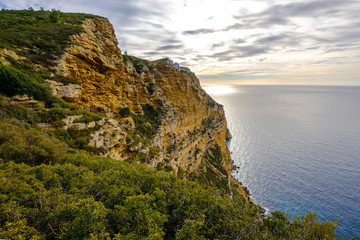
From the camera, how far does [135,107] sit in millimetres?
37719

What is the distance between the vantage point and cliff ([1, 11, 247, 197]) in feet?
63.4

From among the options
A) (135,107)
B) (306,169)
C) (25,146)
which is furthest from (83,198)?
(306,169)

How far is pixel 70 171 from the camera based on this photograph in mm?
9258

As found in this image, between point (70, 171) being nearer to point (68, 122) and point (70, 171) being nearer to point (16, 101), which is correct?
point (68, 122)

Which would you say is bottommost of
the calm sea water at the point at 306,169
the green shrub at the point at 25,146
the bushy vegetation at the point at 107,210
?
the calm sea water at the point at 306,169

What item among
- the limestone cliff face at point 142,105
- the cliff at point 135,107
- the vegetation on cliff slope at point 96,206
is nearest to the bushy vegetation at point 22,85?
the cliff at point 135,107

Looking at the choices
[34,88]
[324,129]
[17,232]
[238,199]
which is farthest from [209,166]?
[324,129]

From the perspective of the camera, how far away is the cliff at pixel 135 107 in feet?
63.4

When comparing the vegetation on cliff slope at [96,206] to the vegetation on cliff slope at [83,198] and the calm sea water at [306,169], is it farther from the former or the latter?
the calm sea water at [306,169]

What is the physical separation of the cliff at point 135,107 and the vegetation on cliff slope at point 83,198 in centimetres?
284

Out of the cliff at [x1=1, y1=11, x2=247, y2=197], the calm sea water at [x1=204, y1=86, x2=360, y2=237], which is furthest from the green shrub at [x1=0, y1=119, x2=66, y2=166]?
the calm sea water at [x1=204, y1=86, x2=360, y2=237]

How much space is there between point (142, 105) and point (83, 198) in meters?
37.0

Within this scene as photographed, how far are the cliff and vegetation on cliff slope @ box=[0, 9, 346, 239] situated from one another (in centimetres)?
284

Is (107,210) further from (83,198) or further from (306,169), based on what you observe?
(306,169)
